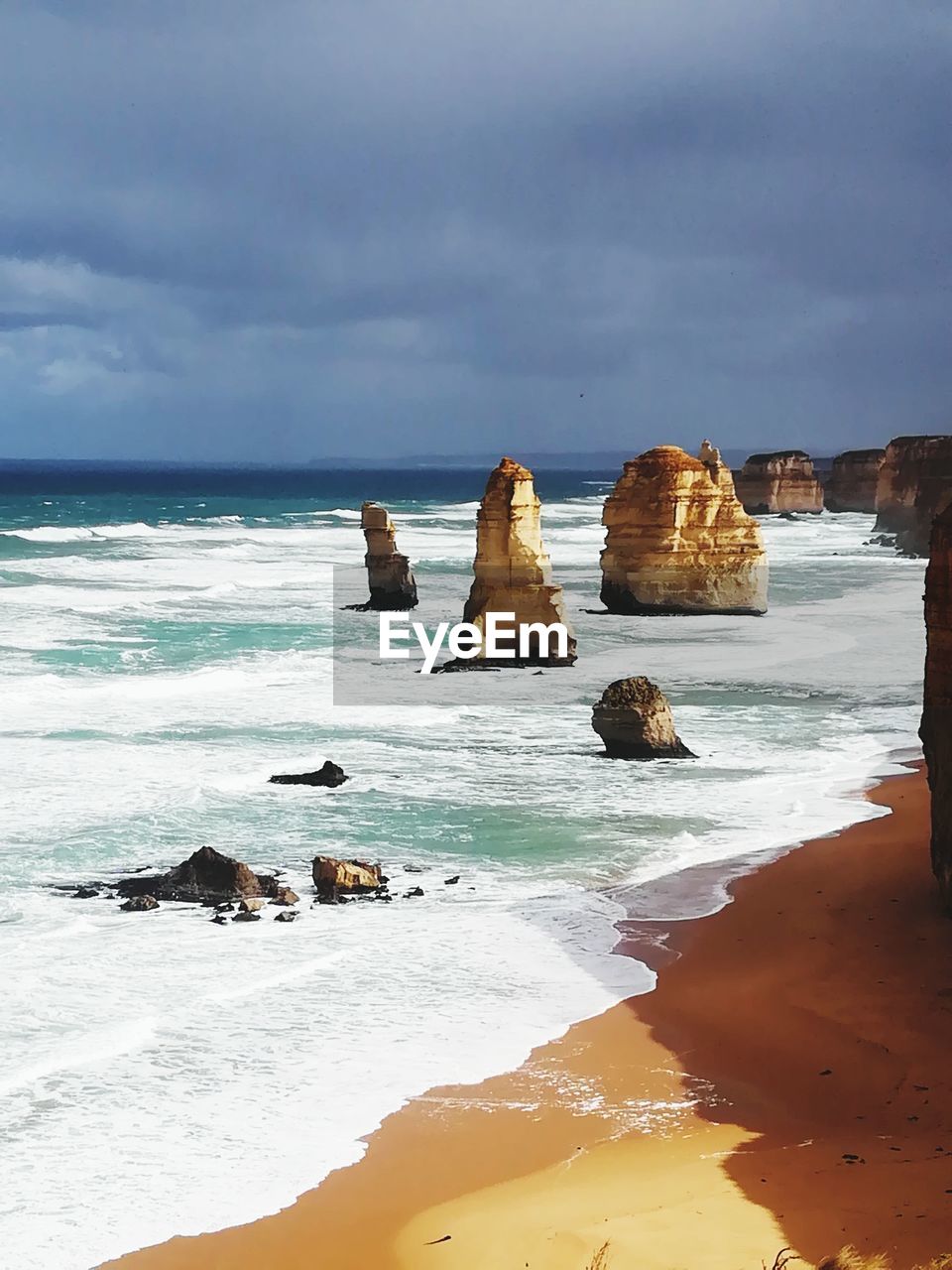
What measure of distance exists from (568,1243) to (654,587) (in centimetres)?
3238

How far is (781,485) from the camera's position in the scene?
108 meters

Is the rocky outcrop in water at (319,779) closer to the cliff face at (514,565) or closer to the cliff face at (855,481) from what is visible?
the cliff face at (514,565)

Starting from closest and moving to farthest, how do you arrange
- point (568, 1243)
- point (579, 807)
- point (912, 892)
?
point (568, 1243), point (912, 892), point (579, 807)

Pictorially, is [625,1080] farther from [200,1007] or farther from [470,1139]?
[200,1007]

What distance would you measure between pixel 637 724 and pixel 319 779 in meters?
4.64

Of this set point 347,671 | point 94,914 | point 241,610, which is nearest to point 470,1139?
point 94,914

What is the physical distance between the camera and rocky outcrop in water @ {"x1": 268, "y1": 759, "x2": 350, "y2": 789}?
→ 64.2 ft

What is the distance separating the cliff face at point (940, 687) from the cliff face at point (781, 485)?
3815 inches

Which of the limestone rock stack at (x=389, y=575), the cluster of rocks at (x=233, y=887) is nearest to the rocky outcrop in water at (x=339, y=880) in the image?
the cluster of rocks at (x=233, y=887)

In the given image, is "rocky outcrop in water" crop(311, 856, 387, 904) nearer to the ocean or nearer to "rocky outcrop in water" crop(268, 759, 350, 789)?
the ocean

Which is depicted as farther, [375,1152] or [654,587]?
[654,587]

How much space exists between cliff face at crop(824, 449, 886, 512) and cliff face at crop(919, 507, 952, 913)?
97.7m

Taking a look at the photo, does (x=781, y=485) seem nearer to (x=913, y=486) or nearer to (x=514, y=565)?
(x=913, y=486)

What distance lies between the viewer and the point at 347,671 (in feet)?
100
